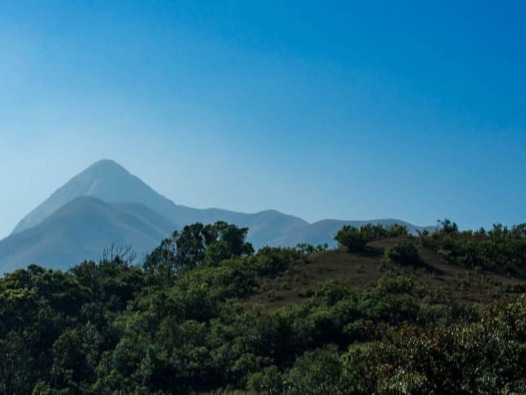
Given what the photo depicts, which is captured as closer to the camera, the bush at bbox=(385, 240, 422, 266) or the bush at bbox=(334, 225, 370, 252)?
the bush at bbox=(385, 240, 422, 266)

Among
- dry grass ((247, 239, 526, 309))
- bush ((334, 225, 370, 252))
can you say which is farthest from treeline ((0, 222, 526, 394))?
dry grass ((247, 239, 526, 309))

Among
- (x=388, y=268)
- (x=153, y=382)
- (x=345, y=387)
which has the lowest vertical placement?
(x=153, y=382)

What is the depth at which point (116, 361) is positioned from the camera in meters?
36.5

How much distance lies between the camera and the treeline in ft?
54.6

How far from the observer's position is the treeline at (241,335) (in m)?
16.7

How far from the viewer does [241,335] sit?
37.4 meters

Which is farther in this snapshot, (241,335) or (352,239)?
(352,239)

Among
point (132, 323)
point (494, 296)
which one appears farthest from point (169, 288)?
point (494, 296)

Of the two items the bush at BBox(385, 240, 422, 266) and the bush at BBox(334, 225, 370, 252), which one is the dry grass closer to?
the bush at BBox(334, 225, 370, 252)

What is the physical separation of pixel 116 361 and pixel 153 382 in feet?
10.0

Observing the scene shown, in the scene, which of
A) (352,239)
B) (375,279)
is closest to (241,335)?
(375,279)

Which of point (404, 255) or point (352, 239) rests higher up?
point (352, 239)

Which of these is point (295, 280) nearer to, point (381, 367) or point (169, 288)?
point (169, 288)

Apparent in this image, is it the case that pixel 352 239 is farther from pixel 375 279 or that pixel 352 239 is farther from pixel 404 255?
pixel 375 279
